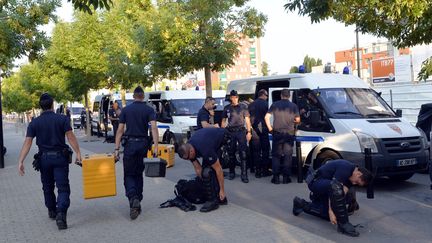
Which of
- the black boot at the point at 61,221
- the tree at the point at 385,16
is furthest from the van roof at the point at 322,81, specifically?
the black boot at the point at 61,221

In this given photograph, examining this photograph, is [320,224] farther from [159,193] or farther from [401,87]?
[401,87]

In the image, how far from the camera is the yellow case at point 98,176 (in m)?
6.99

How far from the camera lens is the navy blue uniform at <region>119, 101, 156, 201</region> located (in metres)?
7.07

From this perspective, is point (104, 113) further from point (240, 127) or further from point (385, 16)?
point (385, 16)

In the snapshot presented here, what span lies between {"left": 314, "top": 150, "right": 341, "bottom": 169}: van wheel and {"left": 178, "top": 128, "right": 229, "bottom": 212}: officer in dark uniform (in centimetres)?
234

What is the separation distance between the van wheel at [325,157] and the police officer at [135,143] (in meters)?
3.40

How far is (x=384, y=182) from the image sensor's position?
931cm

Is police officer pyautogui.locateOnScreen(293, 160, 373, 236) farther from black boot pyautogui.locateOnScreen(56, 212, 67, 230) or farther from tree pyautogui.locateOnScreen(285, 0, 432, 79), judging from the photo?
black boot pyautogui.locateOnScreen(56, 212, 67, 230)

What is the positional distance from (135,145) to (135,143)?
29 millimetres

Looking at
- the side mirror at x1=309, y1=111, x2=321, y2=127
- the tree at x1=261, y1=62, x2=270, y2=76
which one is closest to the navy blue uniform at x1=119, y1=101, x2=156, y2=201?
the side mirror at x1=309, y1=111, x2=321, y2=127

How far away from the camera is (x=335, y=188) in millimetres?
5973

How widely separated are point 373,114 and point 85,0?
217 inches

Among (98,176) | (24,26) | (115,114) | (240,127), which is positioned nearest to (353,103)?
(240,127)

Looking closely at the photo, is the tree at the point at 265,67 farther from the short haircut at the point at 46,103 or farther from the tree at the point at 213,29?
the short haircut at the point at 46,103
